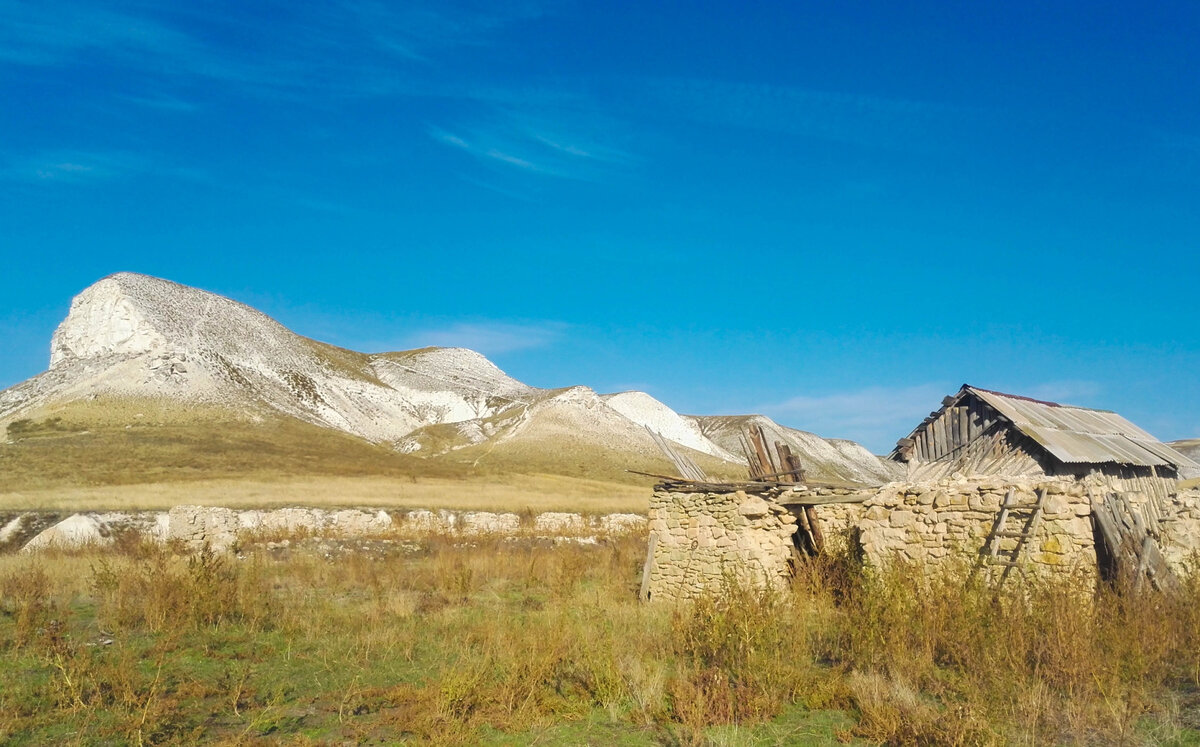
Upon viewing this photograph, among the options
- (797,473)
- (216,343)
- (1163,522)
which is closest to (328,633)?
(797,473)

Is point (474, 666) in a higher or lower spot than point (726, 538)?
lower

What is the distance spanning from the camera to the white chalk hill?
72.2 m

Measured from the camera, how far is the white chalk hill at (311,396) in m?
72.2

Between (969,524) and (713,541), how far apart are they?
4.04m

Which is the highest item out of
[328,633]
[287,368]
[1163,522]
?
[287,368]

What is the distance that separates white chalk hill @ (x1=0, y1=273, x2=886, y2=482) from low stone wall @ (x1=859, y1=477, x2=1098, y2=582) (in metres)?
54.7

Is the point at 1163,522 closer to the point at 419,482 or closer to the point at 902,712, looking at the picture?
the point at 902,712

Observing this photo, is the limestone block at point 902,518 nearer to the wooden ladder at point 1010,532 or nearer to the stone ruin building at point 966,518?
the stone ruin building at point 966,518

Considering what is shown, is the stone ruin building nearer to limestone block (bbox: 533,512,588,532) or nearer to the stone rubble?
the stone rubble

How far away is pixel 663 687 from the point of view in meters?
7.02

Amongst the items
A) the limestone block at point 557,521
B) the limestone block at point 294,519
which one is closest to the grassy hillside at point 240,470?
the limestone block at point 294,519

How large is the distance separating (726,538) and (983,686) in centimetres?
575

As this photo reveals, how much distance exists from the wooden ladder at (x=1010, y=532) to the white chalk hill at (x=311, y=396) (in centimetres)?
5609

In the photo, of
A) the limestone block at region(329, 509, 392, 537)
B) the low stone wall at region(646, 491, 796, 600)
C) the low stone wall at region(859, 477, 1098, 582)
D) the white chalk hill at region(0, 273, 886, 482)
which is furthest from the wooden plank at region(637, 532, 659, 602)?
the white chalk hill at region(0, 273, 886, 482)
